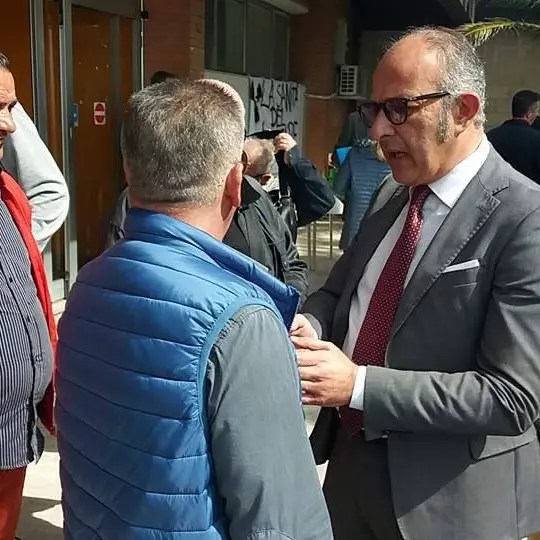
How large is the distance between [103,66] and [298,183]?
3.48 m

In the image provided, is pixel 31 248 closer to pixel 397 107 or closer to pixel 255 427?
pixel 397 107

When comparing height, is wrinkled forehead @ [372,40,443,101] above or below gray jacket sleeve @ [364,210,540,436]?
above

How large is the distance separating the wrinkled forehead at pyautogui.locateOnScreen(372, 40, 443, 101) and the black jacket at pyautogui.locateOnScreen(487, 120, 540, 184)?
5.63 m

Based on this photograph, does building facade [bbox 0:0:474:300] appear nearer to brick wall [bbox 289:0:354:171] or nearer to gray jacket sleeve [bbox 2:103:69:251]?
brick wall [bbox 289:0:354:171]

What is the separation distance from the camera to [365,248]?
Answer: 2.02 metres

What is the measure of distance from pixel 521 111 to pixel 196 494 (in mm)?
7147

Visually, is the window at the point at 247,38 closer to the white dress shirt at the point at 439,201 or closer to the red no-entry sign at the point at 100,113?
the red no-entry sign at the point at 100,113

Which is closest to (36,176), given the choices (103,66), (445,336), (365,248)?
(365,248)

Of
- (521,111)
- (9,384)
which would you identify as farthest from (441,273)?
(521,111)

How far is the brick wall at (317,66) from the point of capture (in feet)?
45.9

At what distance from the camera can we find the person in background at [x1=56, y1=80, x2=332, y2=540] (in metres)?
1.25

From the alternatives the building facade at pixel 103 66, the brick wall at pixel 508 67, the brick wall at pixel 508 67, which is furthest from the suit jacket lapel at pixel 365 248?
the brick wall at pixel 508 67

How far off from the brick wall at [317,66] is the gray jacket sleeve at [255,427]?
12936 mm

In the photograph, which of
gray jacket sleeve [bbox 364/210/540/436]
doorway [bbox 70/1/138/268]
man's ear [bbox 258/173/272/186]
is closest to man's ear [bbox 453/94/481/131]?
gray jacket sleeve [bbox 364/210/540/436]
